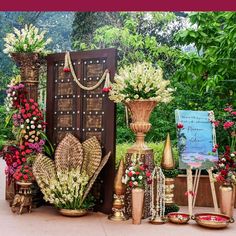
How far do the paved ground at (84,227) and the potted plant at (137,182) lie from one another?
148 millimetres

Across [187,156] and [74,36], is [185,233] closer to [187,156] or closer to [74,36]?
[187,156]

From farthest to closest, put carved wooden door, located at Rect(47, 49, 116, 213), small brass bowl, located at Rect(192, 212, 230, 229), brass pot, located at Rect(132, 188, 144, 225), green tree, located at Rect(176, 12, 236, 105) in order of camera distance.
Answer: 1. green tree, located at Rect(176, 12, 236, 105)
2. carved wooden door, located at Rect(47, 49, 116, 213)
3. brass pot, located at Rect(132, 188, 144, 225)
4. small brass bowl, located at Rect(192, 212, 230, 229)

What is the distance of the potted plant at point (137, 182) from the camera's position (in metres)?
5.05

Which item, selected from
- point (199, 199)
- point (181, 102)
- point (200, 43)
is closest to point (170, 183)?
point (199, 199)

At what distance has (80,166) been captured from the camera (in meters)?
5.61

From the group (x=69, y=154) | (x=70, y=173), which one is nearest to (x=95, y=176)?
(x=70, y=173)

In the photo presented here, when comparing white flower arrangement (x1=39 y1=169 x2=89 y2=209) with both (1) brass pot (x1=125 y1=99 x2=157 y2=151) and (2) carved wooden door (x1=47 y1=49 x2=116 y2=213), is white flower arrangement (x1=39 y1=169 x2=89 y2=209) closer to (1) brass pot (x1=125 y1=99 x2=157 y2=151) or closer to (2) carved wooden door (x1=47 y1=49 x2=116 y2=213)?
(2) carved wooden door (x1=47 y1=49 x2=116 y2=213)

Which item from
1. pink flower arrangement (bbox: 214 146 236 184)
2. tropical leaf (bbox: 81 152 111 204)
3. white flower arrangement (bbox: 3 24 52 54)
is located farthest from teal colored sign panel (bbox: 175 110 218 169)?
white flower arrangement (bbox: 3 24 52 54)

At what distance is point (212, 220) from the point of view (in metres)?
4.95

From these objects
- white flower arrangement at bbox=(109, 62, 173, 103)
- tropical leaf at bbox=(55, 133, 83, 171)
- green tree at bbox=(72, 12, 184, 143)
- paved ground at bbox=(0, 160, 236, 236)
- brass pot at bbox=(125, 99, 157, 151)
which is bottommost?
paved ground at bbox=(0, 160, 236, 236)

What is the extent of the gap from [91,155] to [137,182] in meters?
0.78

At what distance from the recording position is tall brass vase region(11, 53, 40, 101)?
590cm

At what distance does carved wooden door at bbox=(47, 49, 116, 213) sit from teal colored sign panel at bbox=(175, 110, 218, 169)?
34.3 inches

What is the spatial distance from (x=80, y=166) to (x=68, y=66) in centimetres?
133
